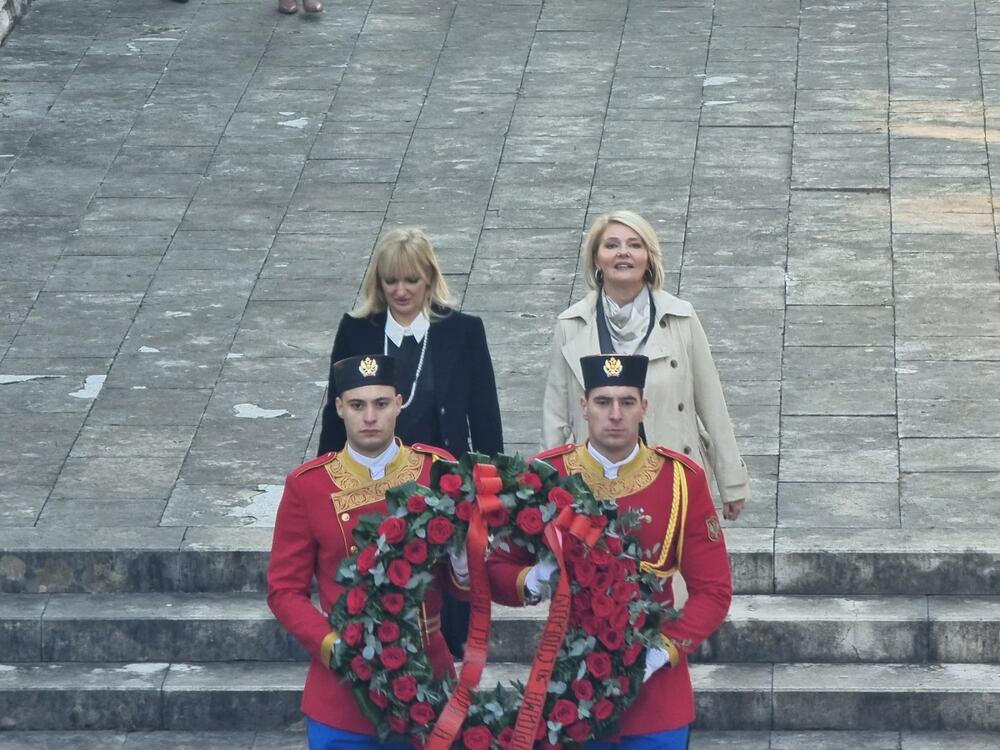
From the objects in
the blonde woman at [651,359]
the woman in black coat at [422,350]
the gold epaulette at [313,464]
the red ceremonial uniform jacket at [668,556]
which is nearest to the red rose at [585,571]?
the red ceremonial uniform jacket at [668,556]

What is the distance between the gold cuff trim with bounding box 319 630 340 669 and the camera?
6125 mm

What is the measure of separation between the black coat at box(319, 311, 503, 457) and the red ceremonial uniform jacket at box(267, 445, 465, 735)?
97cm

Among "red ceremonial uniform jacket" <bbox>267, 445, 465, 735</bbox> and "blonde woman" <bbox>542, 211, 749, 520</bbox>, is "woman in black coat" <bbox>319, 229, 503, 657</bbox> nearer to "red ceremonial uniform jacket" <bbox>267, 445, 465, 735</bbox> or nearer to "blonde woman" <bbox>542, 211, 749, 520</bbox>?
"blonde woman" <bbox>542, 211, 749, 520</bbox>

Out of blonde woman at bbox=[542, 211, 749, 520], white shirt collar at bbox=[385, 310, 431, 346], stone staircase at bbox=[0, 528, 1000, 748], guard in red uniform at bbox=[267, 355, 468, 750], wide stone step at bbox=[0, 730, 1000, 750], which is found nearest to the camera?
guard in red uniform at bbox=[267, 355, 468, 750]

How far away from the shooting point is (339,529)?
20.9ft

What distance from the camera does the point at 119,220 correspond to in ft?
41.8

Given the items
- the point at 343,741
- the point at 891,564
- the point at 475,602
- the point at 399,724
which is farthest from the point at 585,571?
the point at 891,564

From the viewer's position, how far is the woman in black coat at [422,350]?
7465 mm

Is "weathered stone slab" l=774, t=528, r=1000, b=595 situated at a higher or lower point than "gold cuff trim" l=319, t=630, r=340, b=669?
lower

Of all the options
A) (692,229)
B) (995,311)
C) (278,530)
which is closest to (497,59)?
(692,229)

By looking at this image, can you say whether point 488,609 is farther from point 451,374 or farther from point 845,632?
point 845,632

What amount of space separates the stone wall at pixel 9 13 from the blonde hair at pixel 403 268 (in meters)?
8.98

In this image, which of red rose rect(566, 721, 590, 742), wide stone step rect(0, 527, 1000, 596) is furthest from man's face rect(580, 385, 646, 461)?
wide stone step rect(0, 527, 1000, 596)

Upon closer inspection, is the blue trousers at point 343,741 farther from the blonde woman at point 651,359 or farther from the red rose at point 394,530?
the blonde woman at point 651,359
